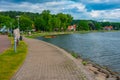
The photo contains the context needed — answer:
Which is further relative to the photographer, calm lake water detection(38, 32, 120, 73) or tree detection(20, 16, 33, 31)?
tree detection(20, 16, 33, 31)

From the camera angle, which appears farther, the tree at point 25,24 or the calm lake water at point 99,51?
the tree at point 25,24

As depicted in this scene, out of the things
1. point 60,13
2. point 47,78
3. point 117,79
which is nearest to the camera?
point 47,78

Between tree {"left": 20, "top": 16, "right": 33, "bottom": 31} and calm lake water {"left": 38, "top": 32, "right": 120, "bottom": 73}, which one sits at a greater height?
tree {"left": 20, "top": 16, "right": 33, "bottom": 31}

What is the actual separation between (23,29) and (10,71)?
366 ft

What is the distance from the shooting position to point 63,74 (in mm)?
16109

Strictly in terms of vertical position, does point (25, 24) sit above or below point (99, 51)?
above

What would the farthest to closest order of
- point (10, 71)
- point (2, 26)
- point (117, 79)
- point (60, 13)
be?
point (60, 13)
point (2, 26)
point (117, 79)
point (10, 71)

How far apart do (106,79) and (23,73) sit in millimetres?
5942

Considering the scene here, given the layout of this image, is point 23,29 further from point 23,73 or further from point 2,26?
point 23,73

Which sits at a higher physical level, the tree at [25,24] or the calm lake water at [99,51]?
the tree at [25,24]

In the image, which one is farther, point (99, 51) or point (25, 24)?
point (25, 24)

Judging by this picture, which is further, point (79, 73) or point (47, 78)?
point (79, 73)

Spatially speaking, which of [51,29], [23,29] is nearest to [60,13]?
[51,29]

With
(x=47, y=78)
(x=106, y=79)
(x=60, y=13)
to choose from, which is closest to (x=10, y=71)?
(x=47, y=78)
